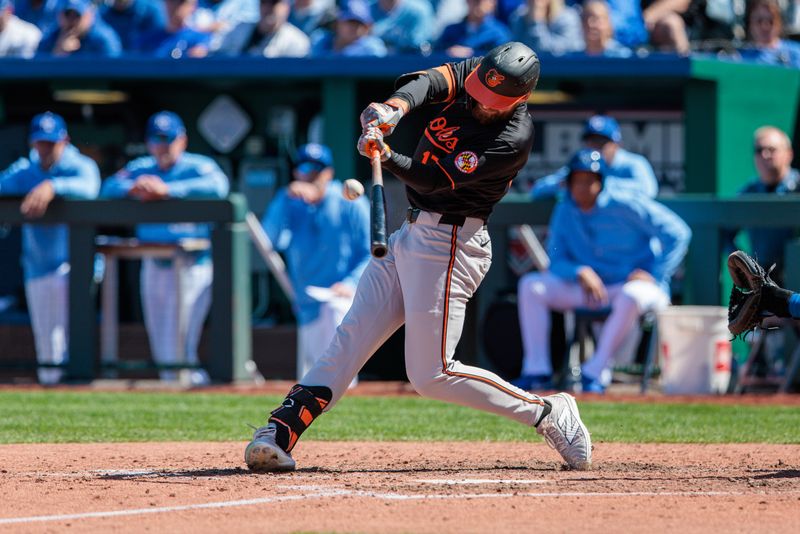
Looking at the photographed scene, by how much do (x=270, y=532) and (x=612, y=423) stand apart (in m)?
3.78

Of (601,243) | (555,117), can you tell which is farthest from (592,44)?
(601,243)

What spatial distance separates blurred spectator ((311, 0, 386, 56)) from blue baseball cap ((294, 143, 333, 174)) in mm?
1406

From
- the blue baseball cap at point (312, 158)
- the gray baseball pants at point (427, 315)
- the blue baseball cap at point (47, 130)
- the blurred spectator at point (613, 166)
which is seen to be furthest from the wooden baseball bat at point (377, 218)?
the blue baseball cap at point (47, 130)

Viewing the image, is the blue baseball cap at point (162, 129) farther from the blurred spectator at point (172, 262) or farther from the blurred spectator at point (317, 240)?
the blurred spectator at point (317, 240)

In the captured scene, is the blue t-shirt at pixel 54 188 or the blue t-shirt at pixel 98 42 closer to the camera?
the blue t-shirt at pixel 54 188

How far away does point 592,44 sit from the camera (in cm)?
1066

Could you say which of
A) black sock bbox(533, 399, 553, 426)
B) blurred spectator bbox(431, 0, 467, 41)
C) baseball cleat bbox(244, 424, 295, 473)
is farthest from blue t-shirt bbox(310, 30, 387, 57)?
baseball cleat bbox(244, 424, 295, 473)

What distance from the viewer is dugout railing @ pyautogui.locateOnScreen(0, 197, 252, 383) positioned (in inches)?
381

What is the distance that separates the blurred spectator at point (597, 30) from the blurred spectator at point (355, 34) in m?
1.59

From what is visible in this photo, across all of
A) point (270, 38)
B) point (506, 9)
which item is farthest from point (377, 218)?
point (506, 9)

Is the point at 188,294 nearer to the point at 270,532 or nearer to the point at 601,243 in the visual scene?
the point at 601,243

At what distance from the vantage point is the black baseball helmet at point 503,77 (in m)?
5.05

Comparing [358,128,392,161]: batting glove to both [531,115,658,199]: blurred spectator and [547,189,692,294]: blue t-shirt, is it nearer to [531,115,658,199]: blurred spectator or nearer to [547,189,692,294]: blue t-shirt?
[547,189,692,294]: blue t-shirt

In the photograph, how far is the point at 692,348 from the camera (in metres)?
9.09
